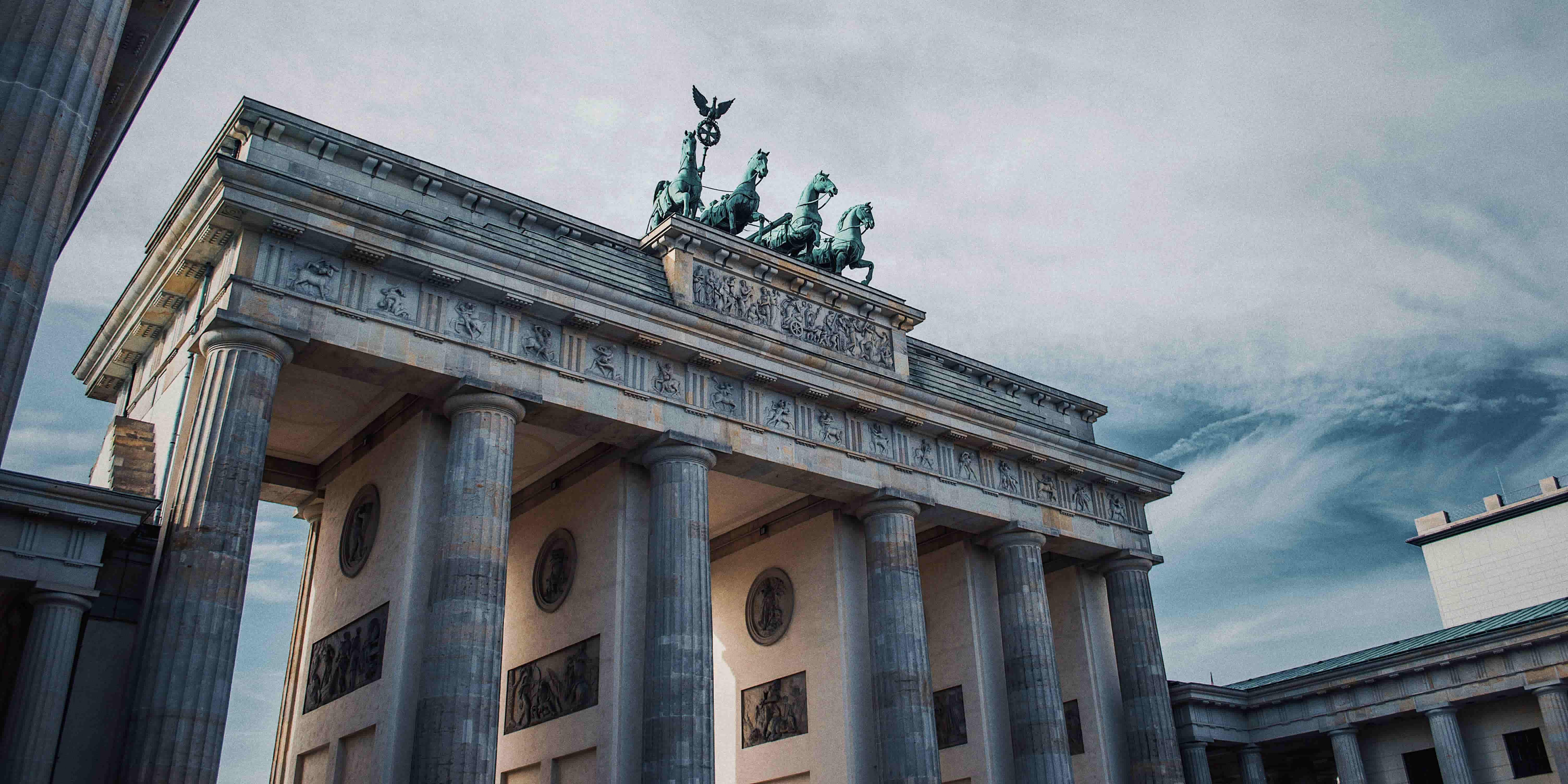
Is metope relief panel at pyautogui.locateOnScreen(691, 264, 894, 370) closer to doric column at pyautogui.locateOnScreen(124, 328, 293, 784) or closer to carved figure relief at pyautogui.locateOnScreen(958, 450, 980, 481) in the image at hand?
carved figure relief at pyautogui.locateOnScreen(958, 450, 980, 481)

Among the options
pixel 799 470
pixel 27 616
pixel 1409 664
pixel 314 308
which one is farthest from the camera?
pixel 1409 664

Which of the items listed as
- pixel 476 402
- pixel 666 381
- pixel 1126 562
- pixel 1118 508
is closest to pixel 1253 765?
pixel 1126 562

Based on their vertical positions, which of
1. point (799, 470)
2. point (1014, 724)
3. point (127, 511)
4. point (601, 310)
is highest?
point (601, 310)

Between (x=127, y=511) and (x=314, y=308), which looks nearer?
(x=127, y=511)

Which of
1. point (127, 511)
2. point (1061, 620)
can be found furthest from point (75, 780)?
point (1061, 620)

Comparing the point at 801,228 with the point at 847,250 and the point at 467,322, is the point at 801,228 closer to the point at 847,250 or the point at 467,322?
the point at 847,250

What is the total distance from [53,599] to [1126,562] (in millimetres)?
25034

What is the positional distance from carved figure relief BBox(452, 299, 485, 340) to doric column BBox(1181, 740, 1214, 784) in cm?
2152

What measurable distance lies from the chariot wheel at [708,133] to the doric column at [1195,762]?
20.2 meters

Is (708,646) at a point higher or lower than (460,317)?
lower

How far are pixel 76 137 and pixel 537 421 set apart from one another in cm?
1330

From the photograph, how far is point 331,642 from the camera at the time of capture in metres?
23.2

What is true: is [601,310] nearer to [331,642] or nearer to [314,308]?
[314,308]

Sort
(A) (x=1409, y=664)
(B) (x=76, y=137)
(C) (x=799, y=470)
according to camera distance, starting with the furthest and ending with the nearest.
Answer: (A) (x=1409, y=664)
(C) (x=799, y=470)
(B) (x=76, y=137)
